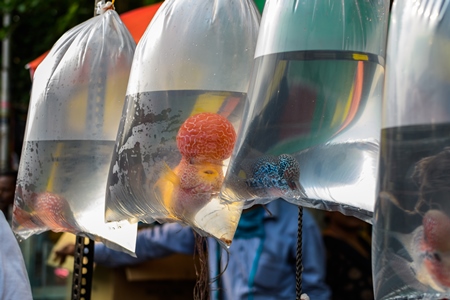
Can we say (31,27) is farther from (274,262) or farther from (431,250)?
Result: (431,250)

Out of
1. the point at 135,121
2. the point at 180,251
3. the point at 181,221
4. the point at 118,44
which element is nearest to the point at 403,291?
the point at 181,221

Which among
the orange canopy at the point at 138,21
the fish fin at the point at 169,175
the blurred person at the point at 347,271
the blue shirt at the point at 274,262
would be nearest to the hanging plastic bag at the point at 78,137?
the fish fin at the point at 169,175

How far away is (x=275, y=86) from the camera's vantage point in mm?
1014

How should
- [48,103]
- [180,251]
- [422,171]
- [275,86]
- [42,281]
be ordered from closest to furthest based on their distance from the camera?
[422,171] → [275,86] → [48,103] → [180,251] → [42,281]

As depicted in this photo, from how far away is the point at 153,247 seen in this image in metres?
2.31

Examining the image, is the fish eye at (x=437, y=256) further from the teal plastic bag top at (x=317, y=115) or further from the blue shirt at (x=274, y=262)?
the blue shirt at (x=274, y=262)

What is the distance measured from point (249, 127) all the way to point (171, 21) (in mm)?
296

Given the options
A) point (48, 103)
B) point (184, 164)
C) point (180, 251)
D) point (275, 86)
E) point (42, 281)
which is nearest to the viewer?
point (275, 86)

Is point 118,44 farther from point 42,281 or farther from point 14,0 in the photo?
point 14,0

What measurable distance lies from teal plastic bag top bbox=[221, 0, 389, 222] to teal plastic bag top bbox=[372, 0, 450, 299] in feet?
0.51

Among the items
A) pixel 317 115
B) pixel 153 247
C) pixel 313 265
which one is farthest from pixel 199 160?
pixel 153 247

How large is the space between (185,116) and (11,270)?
55cm

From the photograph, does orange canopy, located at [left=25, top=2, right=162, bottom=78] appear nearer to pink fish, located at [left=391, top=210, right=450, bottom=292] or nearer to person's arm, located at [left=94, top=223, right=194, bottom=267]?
person's arm, located at [left=94, top=223, right=194, bottom=267]

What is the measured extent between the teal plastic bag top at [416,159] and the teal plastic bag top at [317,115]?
0.16 meters
